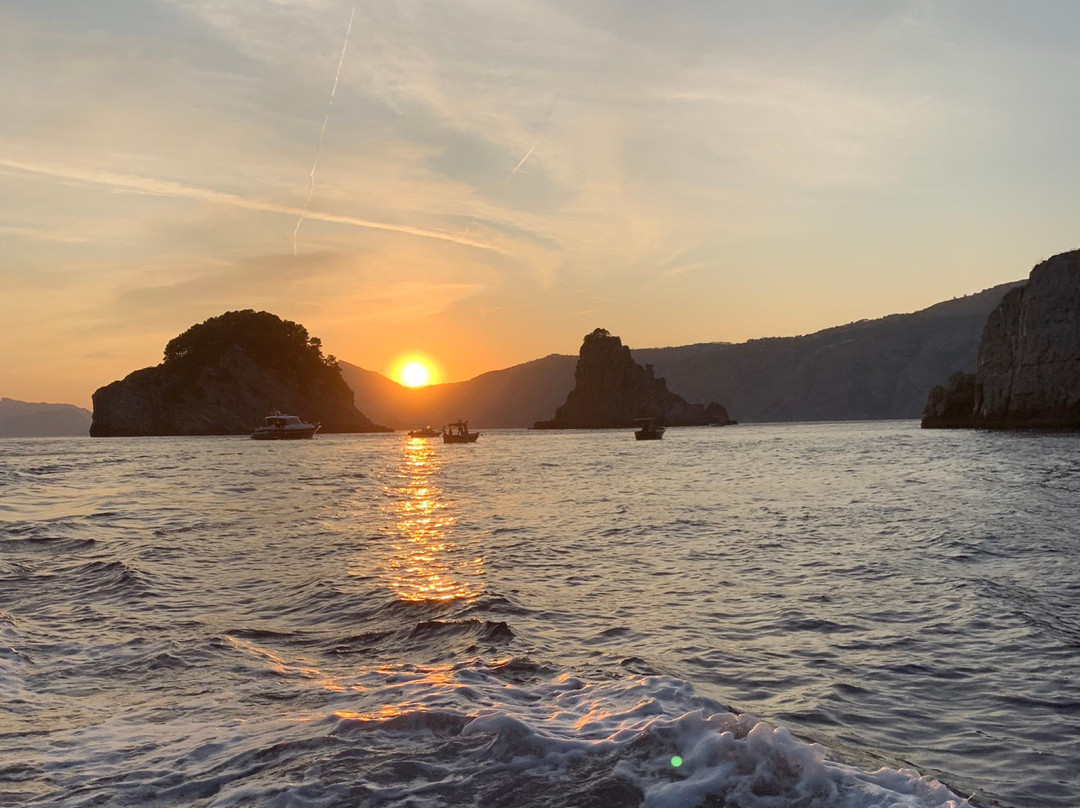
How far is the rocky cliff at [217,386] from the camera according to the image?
172 metres

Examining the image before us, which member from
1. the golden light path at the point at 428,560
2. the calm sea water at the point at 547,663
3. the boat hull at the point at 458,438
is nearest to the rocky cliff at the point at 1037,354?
the boat hull at the point at 458,438

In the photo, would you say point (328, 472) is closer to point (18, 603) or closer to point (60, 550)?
point (60, 550)

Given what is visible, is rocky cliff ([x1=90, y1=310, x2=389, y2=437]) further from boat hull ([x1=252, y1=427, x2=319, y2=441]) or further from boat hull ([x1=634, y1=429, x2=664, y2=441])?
boat hull ([x1=634, y1=429, x2=664, y2=441])

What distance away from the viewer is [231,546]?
65.4 feet

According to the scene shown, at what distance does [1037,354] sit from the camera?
85.0m

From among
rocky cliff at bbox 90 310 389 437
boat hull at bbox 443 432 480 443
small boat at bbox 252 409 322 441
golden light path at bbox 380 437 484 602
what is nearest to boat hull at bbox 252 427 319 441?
small boat at bbox 252 409 322 441

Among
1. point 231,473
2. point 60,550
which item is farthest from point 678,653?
point 231,473

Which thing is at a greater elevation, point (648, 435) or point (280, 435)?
point (280, 435)

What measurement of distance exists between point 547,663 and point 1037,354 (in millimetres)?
91797

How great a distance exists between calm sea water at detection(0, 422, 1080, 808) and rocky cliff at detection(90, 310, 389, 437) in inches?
6354

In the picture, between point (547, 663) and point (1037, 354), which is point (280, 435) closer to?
point (1037, 354)

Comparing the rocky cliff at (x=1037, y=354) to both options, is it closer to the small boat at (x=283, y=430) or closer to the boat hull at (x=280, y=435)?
the boat hull at (x=280, y=435)

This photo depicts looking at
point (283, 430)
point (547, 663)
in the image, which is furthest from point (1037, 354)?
point (283, 430)

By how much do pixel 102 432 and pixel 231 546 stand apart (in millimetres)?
175817
